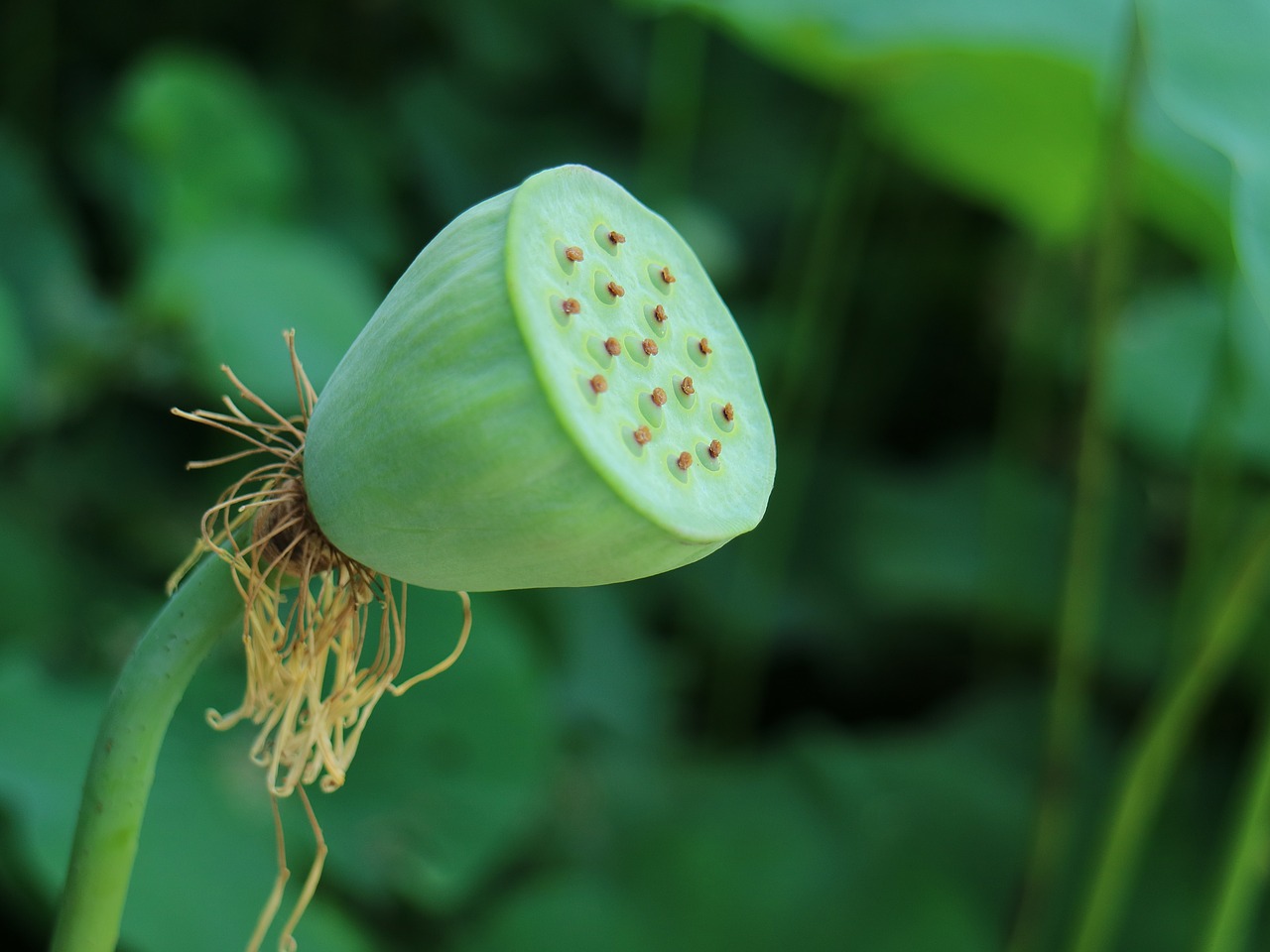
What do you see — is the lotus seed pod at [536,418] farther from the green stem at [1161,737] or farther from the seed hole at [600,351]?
the green stem at [1161,737]

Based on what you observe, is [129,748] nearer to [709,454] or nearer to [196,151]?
[709,454]

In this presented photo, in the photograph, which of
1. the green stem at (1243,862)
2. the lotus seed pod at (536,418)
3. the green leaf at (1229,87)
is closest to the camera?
the lotus seed pod at (536,418)

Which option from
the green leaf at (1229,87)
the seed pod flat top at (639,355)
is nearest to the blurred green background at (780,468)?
the green leaf at (1229,87)

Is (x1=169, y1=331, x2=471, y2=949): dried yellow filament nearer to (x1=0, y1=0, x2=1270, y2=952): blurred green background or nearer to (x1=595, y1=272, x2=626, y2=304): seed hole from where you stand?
(x1=595, y1=272, x2=626, y2=304): seed hole

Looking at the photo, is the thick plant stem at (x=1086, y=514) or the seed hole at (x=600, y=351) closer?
the seed hole at (x=600, y=351)

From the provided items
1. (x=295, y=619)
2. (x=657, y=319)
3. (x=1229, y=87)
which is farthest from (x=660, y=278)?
(x=1229, y=87)
